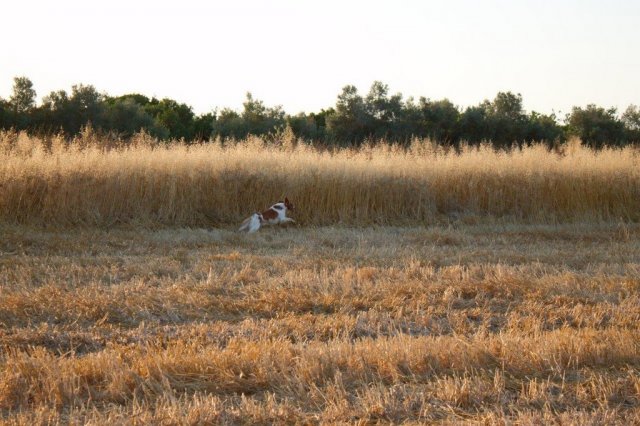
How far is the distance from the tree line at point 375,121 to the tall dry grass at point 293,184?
1305 centimetres

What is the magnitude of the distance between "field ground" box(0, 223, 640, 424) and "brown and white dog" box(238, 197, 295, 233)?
1.77m

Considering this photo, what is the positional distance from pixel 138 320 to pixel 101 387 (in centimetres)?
200

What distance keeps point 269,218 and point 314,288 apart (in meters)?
5.85

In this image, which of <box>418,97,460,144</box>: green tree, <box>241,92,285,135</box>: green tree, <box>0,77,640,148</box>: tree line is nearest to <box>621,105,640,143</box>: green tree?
<box>0,77,640,148</box>: tree line

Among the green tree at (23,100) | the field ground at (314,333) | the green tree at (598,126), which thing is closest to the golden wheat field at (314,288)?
the field ground at (314,333)

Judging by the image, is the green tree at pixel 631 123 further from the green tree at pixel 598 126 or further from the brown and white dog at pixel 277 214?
the brown and white dog at pixel 277 214

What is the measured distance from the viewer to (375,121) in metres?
33.9

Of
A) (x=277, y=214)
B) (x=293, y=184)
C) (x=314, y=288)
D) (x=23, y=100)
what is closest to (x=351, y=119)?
(x=23, y=100)

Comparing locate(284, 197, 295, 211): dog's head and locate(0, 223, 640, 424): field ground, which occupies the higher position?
locate(0, 223, 640, 424): field ground

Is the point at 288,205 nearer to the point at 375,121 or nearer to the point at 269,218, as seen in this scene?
the point at 269,218

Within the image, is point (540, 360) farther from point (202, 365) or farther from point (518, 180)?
point (518, 180)

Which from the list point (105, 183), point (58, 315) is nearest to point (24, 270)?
point (58, 315)

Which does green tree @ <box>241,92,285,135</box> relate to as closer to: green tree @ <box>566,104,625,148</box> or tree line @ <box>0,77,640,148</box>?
tree line @ <box>0,77,640,148</box>

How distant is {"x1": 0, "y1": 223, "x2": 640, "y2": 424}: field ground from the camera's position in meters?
4.36
